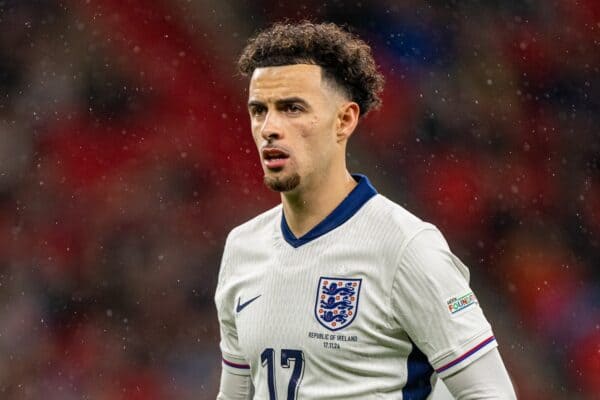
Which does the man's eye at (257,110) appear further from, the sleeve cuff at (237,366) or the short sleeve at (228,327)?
the sleeve cuff at (237,366)

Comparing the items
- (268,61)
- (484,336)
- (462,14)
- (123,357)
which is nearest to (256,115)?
(268,61)

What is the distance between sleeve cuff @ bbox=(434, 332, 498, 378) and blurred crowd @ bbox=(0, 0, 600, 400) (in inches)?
152

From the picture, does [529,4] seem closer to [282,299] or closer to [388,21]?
[388,21]

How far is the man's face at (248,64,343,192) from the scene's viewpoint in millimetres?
2352

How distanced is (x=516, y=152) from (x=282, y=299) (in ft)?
13.7

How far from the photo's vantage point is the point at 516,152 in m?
6.31

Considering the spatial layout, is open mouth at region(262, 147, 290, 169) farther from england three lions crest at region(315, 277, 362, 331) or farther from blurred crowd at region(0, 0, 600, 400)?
blurred crowd at region(0, 0, 600, 400)

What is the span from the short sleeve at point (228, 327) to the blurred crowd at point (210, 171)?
3351 millimetres

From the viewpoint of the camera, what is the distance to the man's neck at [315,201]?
7.98 feet

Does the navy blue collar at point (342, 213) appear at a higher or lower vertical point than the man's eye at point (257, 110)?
lower

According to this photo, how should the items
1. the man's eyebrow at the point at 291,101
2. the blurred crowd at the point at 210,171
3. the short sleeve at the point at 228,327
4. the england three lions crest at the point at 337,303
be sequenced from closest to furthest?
1. the england three lions crest at the point at 337,303
2. the man's eyebrow at the point at 291,101
3. the short sleeve at the point at 228,327
4. the blurred crowd at the point at 210,171

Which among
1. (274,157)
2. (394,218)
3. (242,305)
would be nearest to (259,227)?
(242,305)

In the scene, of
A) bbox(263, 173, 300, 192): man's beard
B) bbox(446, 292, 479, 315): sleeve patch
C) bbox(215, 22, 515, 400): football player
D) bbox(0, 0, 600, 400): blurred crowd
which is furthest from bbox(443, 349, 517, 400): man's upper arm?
bbox(0, 0, 600, 400): blurred crowd

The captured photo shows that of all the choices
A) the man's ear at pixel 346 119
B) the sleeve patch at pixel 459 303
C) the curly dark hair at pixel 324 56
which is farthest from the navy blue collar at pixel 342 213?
the sleeve patch at pixel 459 303
